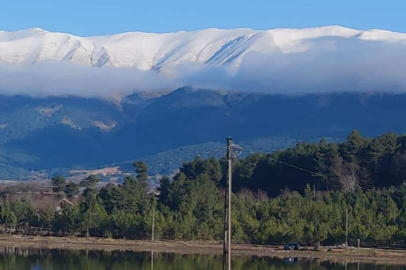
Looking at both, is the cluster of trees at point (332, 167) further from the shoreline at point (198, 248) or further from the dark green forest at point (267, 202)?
the shoreline at point (198, 248)

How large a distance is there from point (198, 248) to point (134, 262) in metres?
17.1

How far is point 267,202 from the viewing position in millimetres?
97688

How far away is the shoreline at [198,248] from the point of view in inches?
3049

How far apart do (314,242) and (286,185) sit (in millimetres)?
26180

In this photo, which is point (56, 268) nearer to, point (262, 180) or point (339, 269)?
point (339, 269)

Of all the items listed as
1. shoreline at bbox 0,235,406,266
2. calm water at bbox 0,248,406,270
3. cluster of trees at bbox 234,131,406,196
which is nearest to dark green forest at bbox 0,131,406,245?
cluster of trees at bbox 234,131,406,196

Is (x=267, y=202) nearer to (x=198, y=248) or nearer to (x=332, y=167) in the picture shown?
(x=198, y=248)

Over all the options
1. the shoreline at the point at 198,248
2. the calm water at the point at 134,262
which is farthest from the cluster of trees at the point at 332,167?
the calm water at the point at 134,262

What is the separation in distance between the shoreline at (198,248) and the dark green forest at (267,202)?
259 cm

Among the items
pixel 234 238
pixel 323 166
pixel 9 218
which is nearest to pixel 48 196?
pixel 9 218

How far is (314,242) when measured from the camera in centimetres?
8769

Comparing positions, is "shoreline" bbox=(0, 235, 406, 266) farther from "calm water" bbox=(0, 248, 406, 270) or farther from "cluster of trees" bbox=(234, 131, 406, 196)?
"cluster of trees" bbox=(234, 131, 406, 196)

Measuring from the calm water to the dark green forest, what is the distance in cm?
1541

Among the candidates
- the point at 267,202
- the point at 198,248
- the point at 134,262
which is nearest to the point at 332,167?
the point at 267,202
